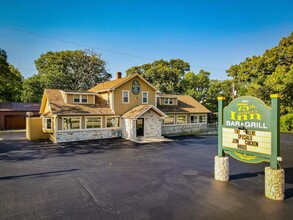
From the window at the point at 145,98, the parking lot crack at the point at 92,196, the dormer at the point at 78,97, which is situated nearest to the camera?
the parking lot crack at the point at 92,196

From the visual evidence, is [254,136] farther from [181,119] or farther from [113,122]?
[181,119]

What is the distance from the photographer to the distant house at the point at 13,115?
30.3 metres

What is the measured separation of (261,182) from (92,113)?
654 inches

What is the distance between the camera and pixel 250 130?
838cm

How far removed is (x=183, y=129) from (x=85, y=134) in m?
13.4

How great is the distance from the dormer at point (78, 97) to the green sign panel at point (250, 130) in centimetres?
1676

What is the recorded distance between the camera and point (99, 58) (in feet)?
153

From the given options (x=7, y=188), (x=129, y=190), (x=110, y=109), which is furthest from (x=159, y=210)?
(x=110, y=109)

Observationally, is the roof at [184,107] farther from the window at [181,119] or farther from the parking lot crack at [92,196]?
the parking lot crack at [92,196]

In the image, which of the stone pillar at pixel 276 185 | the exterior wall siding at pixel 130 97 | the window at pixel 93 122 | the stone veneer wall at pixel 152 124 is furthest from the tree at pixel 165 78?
the stone pillar at pixel 276 185

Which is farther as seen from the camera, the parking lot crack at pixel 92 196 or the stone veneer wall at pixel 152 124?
the stone veneer wall at pixel 152 124

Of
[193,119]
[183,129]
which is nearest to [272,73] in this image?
[193,119]

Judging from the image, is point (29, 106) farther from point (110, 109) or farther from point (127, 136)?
point (127, 136)

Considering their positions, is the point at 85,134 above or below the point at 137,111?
below
